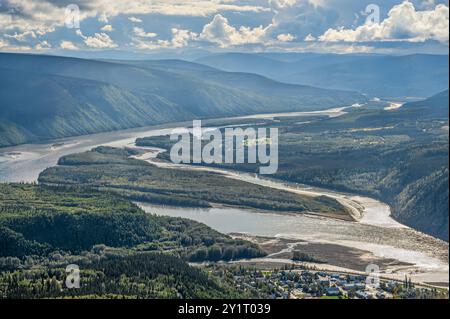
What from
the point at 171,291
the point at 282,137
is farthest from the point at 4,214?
the point at 282,137

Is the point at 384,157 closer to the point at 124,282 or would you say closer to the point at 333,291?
the point at 333,291

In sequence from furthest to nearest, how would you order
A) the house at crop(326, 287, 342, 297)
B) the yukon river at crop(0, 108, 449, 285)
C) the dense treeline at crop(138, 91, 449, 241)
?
the dense treeline at crop(138, 91, 449, 241) < the yukon river at crop(0, 108, 449, 285) < the house at crop(326, 287, 342, 297)

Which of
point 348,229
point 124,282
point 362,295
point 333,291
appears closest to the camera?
point 124,282

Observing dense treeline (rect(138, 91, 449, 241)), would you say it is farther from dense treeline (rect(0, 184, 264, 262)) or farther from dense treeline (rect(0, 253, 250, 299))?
dense treeline (rect(0, 253, 250, 299))

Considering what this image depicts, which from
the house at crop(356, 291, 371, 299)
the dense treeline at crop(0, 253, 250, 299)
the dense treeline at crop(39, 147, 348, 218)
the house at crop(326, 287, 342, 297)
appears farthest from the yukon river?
the dense treeline at crop(0, 253, 250, 299)

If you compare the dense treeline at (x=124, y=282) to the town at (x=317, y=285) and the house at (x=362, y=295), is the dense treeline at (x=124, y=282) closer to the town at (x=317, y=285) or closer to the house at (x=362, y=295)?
the town at (x=317, y=285)

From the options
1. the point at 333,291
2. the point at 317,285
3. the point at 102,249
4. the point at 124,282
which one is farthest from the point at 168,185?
the point at 333,291

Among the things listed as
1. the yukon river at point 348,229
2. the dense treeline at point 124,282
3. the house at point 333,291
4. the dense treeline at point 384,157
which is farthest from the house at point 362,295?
the dense treeline at point 384,157

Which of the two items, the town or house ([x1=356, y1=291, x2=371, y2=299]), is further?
the town

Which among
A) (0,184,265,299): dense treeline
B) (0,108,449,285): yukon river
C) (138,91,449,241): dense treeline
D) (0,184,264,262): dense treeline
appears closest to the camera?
(0,184,265,299): dense treeline

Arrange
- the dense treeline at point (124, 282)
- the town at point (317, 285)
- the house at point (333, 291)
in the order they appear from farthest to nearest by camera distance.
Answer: the house at point (333, 291)
the town at point (317, 285)
the dense treeline at point (124, 282)

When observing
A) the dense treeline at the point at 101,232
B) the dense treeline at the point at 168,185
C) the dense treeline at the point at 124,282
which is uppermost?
the dense treeline at the point at 124,282
